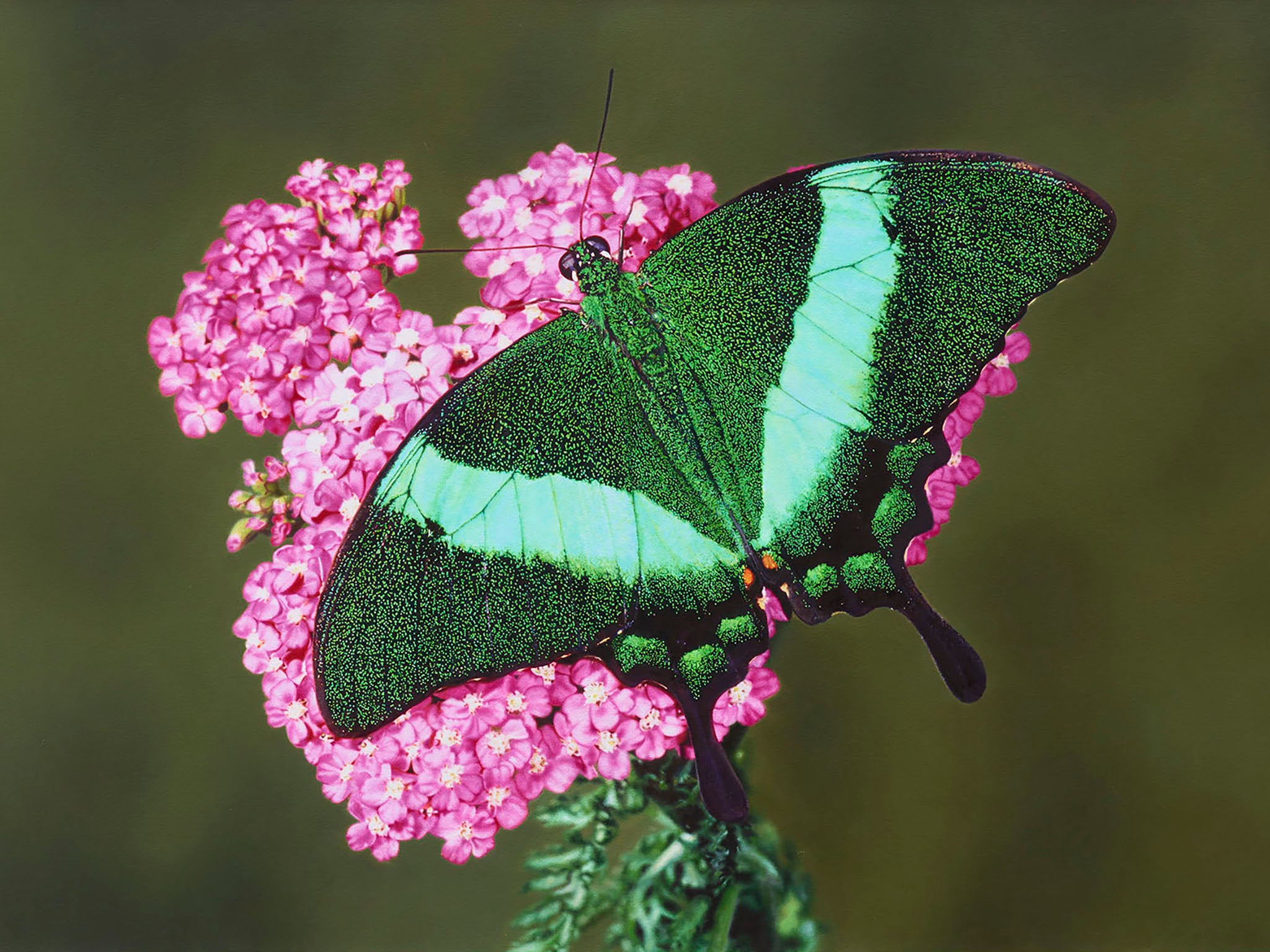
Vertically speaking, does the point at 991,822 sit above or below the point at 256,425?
below

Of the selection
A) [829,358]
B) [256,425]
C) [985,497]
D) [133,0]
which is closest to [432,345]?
[256,425]

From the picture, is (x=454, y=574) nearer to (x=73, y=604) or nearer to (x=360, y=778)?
(x=360, y=778)

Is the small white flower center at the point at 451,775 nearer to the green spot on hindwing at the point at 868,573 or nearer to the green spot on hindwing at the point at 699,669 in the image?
the green spot on hindwing at the point at 699,669

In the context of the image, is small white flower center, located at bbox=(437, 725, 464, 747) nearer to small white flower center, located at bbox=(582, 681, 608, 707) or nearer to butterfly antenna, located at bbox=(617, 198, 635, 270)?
small white flower center, located at bbox=(582, 681, 608, 707)

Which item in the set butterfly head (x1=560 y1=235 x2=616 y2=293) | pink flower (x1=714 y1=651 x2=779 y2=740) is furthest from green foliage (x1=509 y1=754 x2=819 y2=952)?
butterfly head (x1=560 y1=235 x2=616 y2=293)

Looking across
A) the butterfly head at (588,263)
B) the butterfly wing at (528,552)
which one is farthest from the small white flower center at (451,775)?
the butterfly head at (588,263)

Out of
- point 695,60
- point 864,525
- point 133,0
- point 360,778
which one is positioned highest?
point 133,0

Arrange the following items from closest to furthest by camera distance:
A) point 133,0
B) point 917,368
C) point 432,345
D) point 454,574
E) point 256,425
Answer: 1. point 454,574
2. point 917,368
3. point 432,345
4. point 256,425
5. point 133,0

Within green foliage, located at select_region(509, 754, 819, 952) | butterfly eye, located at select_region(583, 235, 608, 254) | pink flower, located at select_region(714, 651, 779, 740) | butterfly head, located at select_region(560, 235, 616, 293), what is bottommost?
green foliage, located at select_region(509, 754, 819, 952)
